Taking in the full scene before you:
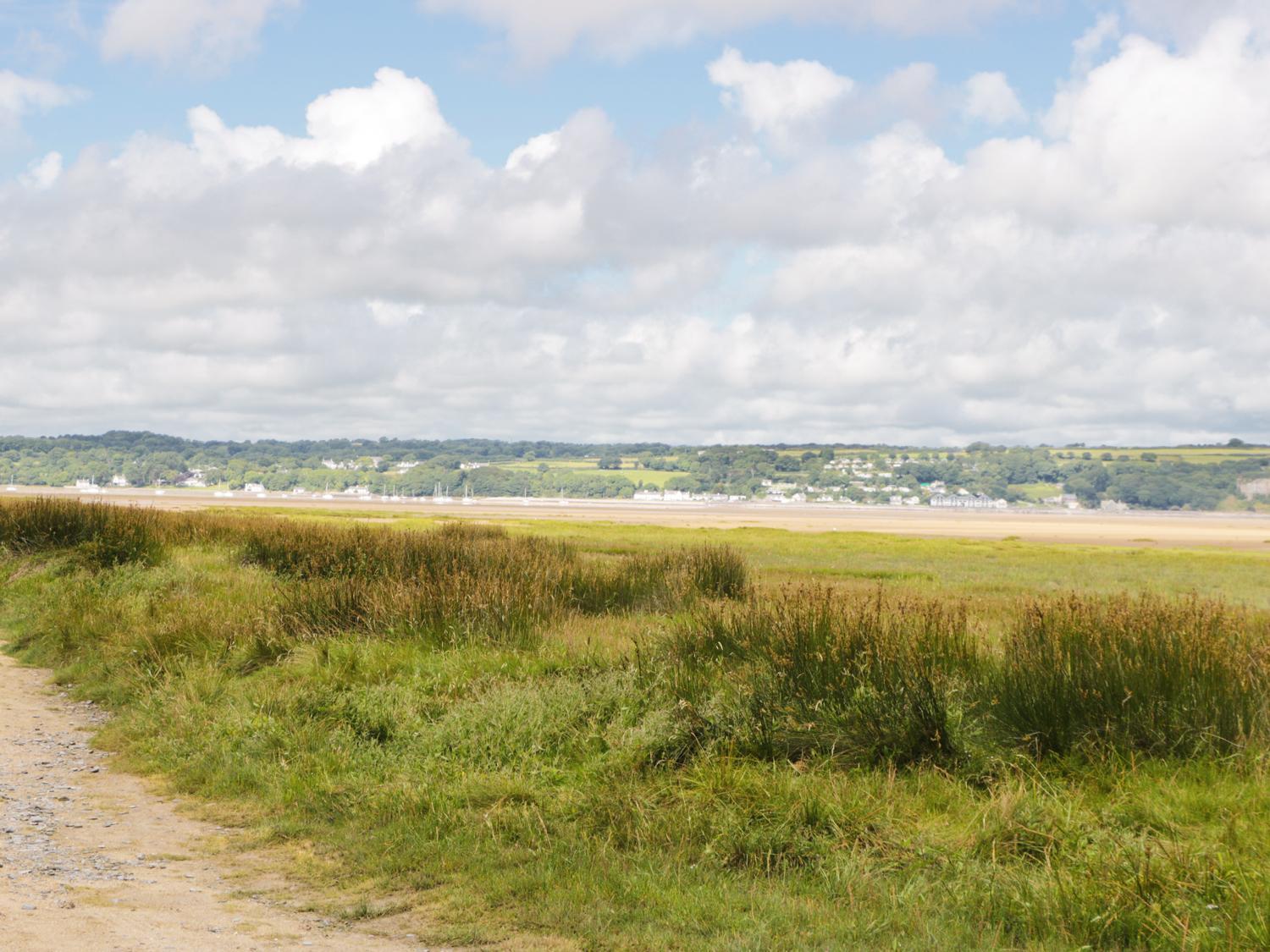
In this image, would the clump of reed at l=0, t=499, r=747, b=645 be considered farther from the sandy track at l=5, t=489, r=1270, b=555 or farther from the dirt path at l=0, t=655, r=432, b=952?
the sandy track at l=5, t=489, r=1270, b=555

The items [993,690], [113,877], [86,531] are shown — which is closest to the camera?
[113,877]

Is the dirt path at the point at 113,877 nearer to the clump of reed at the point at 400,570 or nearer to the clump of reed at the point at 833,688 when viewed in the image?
the clump of reed at the point at 833,688

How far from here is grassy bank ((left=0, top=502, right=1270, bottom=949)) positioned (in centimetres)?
564

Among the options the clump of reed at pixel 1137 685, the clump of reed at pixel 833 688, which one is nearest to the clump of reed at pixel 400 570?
the clump of reed at pixel 833 688

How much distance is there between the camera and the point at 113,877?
20.9 feet

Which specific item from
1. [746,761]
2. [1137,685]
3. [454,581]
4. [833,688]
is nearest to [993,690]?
[1137,685]

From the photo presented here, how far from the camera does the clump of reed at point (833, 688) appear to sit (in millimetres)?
8000

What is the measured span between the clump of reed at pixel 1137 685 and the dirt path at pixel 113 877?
16.6 ft

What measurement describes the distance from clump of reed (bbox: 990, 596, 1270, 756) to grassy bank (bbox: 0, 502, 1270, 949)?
0.08 feet

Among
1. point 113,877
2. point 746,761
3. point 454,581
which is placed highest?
point 454,581

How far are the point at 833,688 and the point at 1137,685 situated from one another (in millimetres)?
2330

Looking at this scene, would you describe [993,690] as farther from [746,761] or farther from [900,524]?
[900,524]

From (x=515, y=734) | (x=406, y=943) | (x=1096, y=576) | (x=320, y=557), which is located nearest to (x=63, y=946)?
(x=406, y=943)

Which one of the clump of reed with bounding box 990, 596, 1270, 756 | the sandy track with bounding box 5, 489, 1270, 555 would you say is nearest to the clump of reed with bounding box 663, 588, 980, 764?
the clump of reed with bounding box 990, 596, 1270, 756
